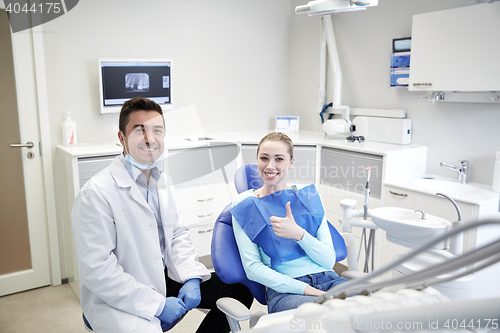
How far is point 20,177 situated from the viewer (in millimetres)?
2873

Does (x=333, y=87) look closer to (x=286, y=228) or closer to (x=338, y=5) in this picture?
(x=338, y=5)

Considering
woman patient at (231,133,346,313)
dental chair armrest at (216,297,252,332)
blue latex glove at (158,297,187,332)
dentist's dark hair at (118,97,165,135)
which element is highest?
dentist's dark hair at (118,97,165,135)

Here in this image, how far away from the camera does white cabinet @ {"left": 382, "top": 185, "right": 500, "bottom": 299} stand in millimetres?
2250

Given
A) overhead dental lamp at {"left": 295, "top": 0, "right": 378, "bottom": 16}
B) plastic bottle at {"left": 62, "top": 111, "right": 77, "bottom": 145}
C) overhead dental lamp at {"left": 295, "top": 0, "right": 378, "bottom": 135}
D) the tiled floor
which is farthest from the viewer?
overhead dental lamp at {"left": 295, "top": 0, "right": 378, "bottom": 135}

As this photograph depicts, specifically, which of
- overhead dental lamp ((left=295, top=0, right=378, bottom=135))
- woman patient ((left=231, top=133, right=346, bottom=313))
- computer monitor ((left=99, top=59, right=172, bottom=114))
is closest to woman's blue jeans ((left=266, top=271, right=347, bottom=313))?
woman patient ((left=231, top=133, right=346, bottom=313))

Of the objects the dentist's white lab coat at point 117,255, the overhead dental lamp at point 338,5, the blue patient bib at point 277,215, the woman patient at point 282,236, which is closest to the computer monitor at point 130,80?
the overhead dental lamp at point 338,5

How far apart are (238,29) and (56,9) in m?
1.54

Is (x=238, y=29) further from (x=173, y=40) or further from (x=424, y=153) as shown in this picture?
(x=424, y=153)

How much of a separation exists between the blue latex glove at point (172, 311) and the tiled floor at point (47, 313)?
940 mm

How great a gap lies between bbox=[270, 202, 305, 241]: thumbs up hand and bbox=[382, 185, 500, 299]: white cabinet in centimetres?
104

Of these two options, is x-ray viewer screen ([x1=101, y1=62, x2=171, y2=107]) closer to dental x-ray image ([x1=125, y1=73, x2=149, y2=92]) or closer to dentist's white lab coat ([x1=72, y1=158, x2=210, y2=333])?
dental x-ray image ([x1=125, y1=73, x2=149, y2=92])

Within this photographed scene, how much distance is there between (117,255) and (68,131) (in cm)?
163

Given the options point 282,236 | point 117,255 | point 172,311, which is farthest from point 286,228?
point 117,255

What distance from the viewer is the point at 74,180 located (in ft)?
8.68
